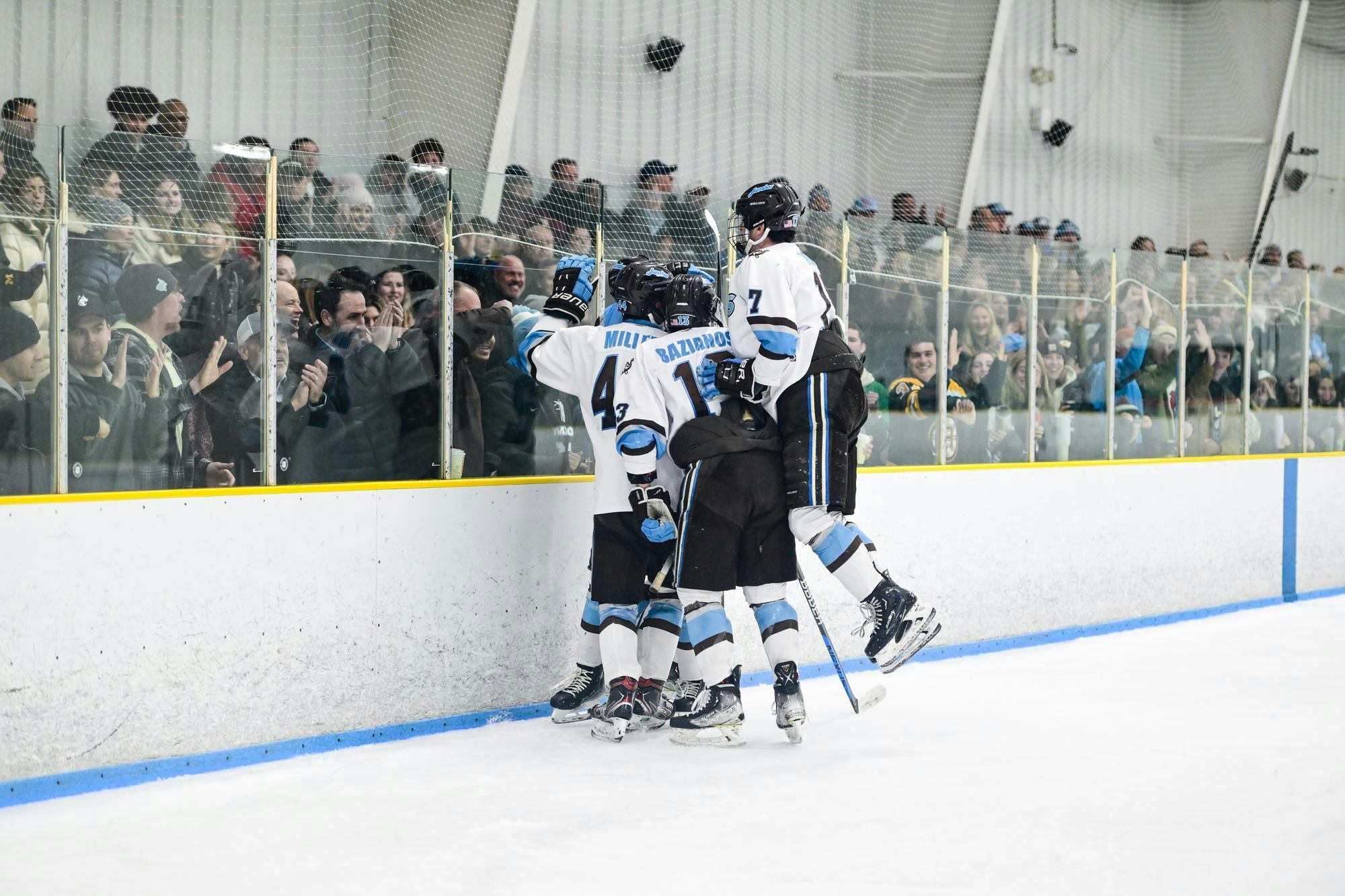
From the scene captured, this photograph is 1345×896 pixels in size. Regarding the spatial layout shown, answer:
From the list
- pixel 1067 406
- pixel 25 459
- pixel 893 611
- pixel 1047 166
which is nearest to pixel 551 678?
pixel 893 611

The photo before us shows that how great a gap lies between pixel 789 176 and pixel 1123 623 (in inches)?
122

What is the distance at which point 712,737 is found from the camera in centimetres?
379

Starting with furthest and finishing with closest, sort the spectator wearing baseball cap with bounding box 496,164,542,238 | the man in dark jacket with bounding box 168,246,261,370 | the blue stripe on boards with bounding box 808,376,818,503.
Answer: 1. the spectator wearing baseball cap with bounding box 496,164,542,238
2. the blue stripe on boards with bounding box 808,376,818,503
3. the man in dark jacket with bounding box 168,246,261,370

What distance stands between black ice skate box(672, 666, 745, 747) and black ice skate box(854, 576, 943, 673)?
388 mm

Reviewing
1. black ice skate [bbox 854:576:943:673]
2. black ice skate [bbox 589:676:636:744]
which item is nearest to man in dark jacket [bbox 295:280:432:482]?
black ice skate [bbox 589:676:636:744]

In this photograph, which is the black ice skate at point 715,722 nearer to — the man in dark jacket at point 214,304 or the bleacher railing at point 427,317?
the bleacher railing at point 427,317

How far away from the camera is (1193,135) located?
1034 cm

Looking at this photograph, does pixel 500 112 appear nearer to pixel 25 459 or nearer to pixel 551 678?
pixel 551 678

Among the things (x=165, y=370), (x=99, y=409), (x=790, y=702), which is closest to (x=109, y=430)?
(x=99, y=409)

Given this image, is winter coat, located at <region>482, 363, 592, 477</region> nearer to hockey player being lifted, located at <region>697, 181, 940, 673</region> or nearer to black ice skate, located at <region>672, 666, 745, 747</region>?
hockey player being lifted, located at <region>697, 181, 940, 673</region>

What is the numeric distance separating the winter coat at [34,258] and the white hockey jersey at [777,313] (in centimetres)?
167

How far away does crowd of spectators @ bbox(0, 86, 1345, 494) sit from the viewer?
3.30 metres

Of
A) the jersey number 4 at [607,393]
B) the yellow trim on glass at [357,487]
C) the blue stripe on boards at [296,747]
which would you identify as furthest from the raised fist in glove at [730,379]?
the blue stripe on boards at [296,747]

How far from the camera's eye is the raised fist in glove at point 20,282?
10.3 ft
